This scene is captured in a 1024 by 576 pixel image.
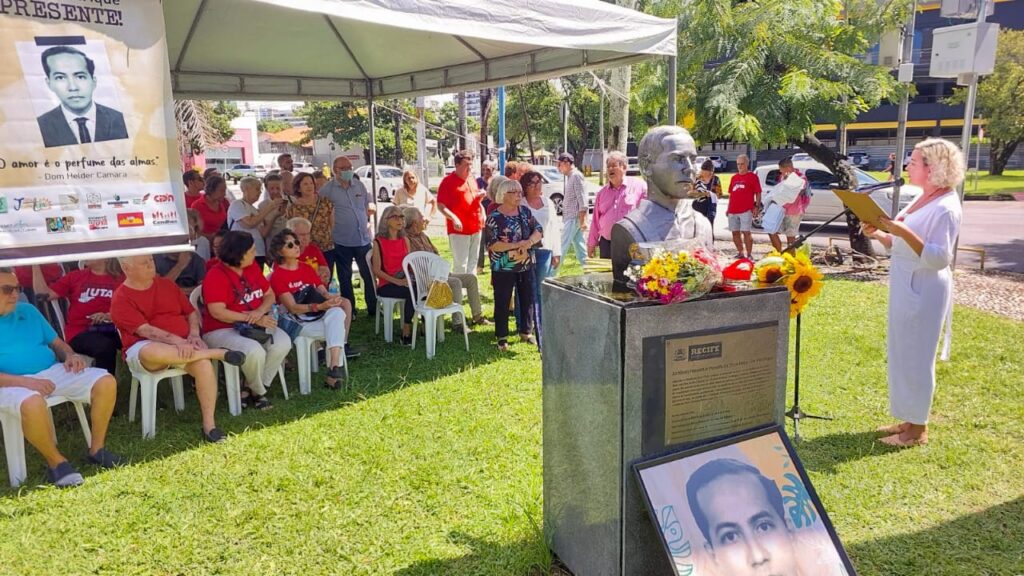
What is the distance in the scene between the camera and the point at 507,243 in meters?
6.21

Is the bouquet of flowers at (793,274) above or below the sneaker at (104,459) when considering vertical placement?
above

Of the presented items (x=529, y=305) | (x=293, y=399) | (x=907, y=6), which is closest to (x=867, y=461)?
(x=529, y=305)

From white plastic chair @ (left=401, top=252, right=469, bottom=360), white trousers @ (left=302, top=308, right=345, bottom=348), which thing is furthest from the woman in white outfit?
white trousers @ (left=302, top=308, right=345, bottom=348)

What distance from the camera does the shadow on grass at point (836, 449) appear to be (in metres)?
4.18

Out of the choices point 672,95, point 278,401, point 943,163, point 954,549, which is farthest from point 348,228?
point 954,549

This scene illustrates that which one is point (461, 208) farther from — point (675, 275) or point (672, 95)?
point (675, 275)

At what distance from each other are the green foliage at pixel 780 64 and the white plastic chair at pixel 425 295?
469cm

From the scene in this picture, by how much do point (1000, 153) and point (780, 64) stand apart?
3259 centimetres

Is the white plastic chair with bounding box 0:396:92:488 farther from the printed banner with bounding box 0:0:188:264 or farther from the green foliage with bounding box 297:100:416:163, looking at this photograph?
the green foliage with bounding box 297:100:416:163

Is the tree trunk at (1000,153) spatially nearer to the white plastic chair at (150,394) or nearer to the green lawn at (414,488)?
the green lawn at (414,488)

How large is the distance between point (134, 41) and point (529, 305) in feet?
13.3

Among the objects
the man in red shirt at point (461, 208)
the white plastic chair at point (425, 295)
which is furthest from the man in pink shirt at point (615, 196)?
the white plastic chair at point (425, 295)

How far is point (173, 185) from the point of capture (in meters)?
4.01

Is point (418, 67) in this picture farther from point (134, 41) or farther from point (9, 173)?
point (9, 173)
